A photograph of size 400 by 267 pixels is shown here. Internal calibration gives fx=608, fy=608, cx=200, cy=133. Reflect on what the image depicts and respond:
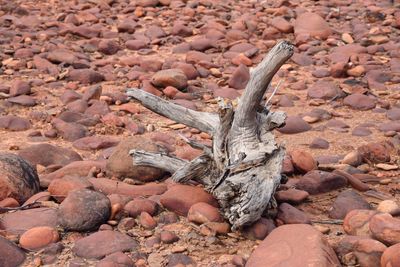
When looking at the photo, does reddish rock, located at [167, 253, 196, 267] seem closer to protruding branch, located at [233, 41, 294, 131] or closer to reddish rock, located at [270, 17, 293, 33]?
protruding branch, located at [233, 41, 294, 131]

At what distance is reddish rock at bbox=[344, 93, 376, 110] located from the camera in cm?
530

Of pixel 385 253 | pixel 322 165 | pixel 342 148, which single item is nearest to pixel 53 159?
pixel 322 165

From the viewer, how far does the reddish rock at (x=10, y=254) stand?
8.63ft

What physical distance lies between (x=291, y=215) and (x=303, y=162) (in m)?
0.79

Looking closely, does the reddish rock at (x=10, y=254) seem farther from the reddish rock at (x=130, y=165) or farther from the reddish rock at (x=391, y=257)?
the reddish rock at (x=391, y=257)

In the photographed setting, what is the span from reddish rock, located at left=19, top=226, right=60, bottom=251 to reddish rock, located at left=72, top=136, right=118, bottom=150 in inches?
64.4

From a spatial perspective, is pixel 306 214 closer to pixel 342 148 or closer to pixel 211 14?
pixel 342 148

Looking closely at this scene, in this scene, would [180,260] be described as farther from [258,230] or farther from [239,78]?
[239,78]

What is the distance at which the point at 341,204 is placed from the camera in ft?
10.6

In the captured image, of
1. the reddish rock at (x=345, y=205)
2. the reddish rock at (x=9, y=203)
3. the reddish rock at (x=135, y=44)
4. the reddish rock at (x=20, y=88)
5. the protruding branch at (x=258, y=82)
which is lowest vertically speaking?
the reddish rock at (x=135, y=44)

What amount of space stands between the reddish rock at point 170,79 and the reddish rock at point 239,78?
18.0 inches

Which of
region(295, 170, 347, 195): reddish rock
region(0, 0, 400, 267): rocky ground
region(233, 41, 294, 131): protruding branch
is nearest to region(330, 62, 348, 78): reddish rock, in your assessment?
region(0, 0, 400, 267): rocky ground

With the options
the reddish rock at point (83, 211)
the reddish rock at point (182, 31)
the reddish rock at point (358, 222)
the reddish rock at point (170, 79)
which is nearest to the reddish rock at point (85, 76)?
the reddish rock at point (170, 79)

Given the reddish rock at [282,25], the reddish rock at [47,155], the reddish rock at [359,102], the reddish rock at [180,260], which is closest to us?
Result: the reddish rock at [180,260]
